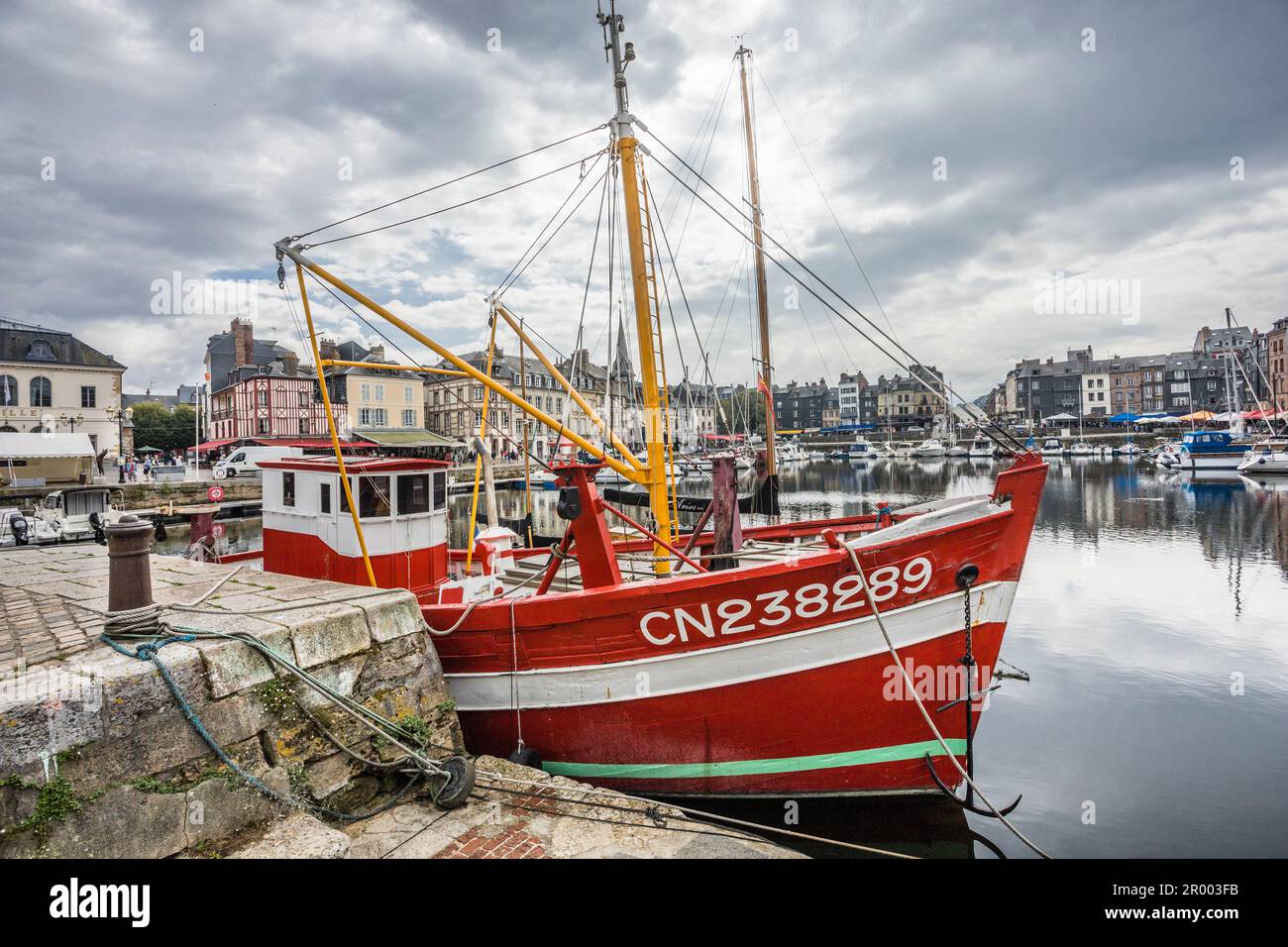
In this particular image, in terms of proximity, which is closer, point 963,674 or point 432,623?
point 963,674

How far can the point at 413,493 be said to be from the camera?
902 cm

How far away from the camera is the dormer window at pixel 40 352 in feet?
135

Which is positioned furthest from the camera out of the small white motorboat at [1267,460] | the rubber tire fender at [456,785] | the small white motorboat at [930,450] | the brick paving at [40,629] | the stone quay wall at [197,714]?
the small white motorboat at [930,450]

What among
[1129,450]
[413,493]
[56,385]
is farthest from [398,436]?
[1129,450]

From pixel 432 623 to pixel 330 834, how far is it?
2.93 metres

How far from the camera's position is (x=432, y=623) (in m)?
7.07

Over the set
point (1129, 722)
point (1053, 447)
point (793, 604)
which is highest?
point (1053, 447)

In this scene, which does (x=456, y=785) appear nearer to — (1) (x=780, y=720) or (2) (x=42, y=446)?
(1) (x=780, y=720)

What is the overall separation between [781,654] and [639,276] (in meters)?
6.26

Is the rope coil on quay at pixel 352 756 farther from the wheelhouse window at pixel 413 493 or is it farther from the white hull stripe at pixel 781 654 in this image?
the wheelhouse window at pixel 413 493

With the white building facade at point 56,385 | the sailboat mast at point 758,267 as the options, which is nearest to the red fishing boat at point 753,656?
the sailboat mast at point 758,267

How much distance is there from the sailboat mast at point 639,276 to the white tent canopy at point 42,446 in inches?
1581
